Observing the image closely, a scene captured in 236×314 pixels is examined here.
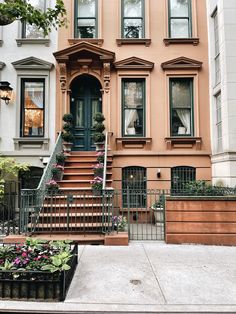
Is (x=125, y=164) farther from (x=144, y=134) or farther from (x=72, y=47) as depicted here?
(x=72, y=47)

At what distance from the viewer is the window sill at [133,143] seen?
37.2 ft

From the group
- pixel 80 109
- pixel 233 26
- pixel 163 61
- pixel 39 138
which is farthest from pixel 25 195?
pixel 233 26

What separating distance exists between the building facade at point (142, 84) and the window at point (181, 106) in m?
0.04

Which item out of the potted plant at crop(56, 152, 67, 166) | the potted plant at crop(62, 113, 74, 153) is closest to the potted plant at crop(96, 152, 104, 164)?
the potted plant at crop(56, 152, 67, 166)

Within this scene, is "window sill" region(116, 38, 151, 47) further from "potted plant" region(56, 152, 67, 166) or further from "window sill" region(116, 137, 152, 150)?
"potted plant" region(56, 152, 67, 166)

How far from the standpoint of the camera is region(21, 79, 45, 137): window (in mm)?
11664

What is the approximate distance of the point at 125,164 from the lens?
11.2 m

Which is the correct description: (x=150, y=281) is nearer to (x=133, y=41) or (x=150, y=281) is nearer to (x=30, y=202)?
(x=30, y=202)

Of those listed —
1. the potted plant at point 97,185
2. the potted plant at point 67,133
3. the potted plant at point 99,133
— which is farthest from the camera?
the potted plant at point 67,133

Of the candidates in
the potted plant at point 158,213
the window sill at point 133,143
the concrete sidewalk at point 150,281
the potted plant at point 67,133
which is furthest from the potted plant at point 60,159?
the concrete sidewalk at point 150,281

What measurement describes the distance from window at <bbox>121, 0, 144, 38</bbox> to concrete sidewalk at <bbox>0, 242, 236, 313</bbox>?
8.87 metres

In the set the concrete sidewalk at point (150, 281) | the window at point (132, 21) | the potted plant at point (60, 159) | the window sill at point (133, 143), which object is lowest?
the concrete sidewalk at point (150, 281)

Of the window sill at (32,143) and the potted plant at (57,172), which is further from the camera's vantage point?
the window sill at (32,143)

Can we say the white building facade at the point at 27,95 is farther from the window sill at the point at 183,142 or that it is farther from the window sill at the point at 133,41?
the window sill at the point at 183,142
